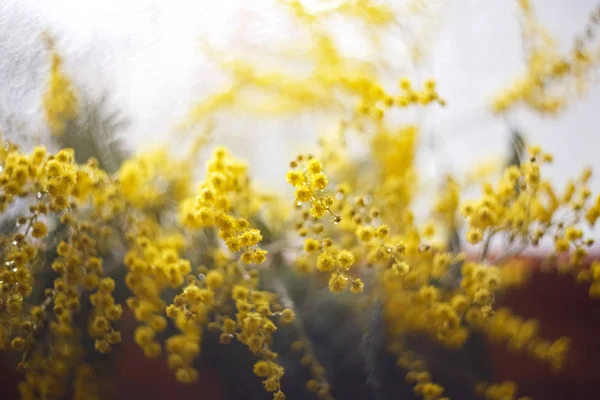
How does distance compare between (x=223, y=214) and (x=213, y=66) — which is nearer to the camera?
(x=223, y=214)

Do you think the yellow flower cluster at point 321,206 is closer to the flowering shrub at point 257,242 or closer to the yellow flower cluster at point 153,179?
the flowering shrub at point 257,242

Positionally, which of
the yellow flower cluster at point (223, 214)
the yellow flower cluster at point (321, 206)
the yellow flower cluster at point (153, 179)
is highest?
the yellow flower cluster at point (321, 206)

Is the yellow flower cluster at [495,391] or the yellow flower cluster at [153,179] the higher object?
the yellow flower cluster at [495,391]

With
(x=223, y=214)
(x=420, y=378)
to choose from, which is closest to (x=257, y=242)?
(x=223, y=214)

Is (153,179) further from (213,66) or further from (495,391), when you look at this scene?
(495,391)

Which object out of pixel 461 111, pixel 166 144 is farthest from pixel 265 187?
pixel 461 111

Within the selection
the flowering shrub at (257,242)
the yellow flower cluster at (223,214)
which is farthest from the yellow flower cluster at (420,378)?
the yellow flower cluster at (223,214)
